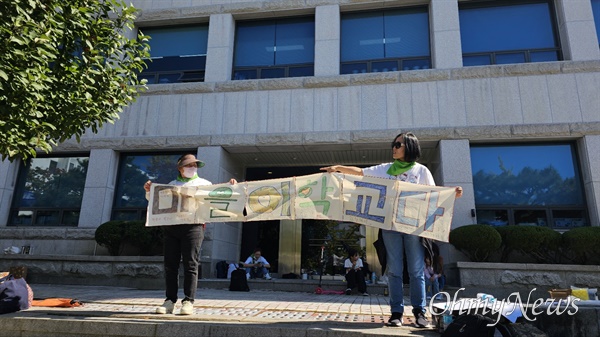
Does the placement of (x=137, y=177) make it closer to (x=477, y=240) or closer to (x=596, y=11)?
(x=477, y=240)

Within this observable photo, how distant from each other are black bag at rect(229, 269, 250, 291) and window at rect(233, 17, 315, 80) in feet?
21.9

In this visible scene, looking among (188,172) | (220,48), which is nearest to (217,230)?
(220,48)

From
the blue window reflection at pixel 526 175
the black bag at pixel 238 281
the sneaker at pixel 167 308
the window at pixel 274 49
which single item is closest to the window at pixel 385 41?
the window at pixel 274 49

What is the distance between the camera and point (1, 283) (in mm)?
5219

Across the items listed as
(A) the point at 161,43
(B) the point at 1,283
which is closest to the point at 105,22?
(B) the point at 1,283

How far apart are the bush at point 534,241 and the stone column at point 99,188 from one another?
1153 cm

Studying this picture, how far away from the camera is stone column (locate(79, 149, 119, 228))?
12.5 m

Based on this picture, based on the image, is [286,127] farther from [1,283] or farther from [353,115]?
[1,283]

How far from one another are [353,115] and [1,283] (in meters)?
9.31

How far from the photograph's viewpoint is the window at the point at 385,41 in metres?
12.8

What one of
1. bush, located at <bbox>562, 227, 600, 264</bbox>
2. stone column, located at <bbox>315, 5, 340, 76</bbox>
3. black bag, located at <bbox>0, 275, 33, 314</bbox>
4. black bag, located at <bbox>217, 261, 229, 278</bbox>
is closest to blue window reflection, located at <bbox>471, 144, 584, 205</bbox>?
bush, located at <bbox>562, 227, 600, 264</bbox>

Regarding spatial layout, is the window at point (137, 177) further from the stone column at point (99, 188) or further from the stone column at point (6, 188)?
the stone column at point (6, 188)

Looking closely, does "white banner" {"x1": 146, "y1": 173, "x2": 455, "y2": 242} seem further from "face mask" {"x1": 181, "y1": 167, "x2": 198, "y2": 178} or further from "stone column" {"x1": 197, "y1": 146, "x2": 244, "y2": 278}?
"stone column" {"x1": 197, "y1": 146, "x2": 244, "y2": 278}

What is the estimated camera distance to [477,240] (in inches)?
376
